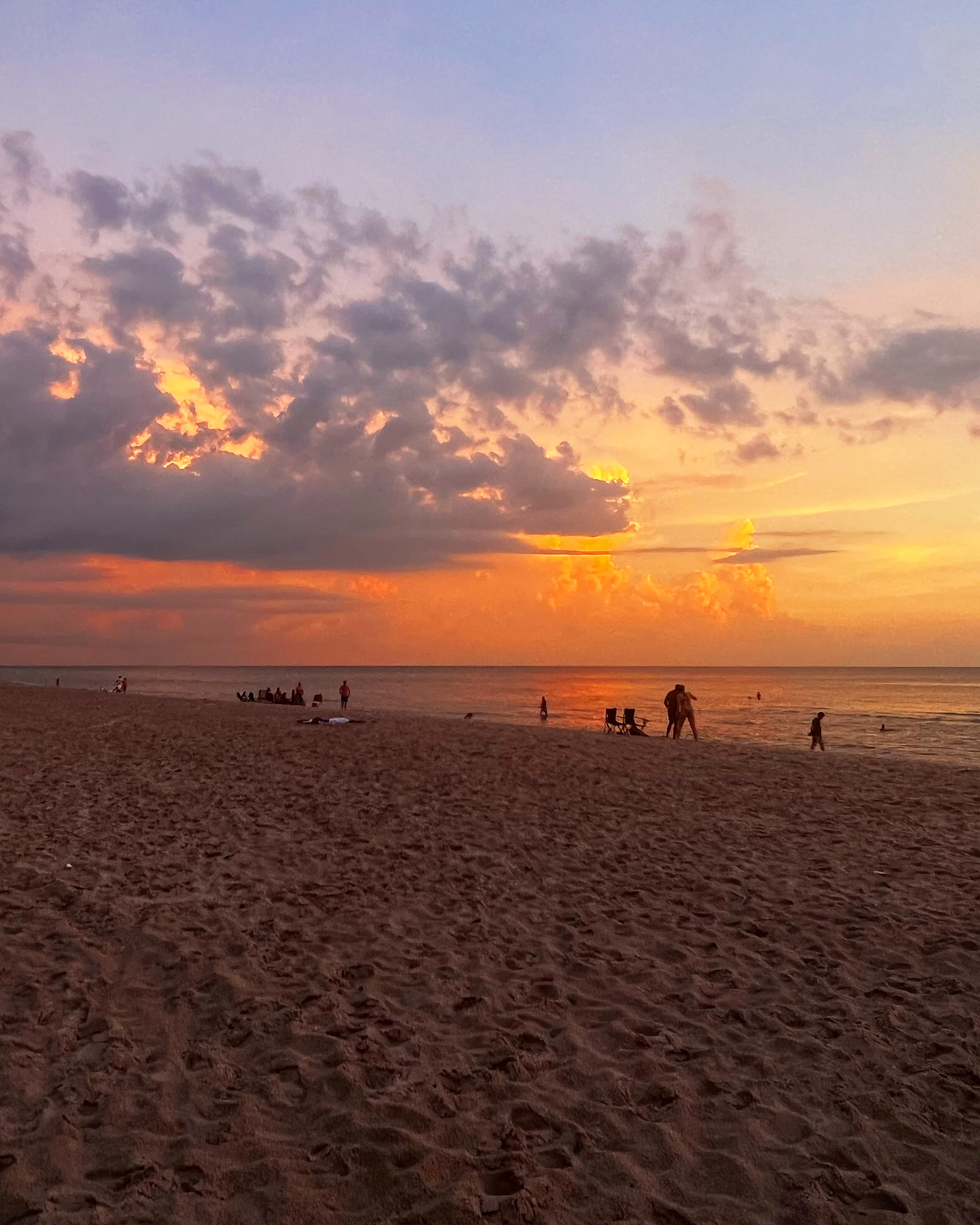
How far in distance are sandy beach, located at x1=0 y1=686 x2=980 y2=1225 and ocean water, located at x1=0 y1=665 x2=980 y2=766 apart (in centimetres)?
1815

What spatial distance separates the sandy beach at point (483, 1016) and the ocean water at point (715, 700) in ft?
59.6

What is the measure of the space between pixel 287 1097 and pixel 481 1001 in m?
1.68

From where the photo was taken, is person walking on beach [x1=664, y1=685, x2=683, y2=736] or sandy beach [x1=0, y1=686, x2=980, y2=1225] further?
person walking on beach [x1=664, y1=685, x2=683, y2=736]

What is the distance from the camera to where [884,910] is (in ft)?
27.0

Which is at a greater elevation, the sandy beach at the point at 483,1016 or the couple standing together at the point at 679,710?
the couple standing together at the point at 679,710

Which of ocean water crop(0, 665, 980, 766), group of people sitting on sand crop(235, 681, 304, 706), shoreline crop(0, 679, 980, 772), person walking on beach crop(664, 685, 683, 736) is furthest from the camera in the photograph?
group of people sitting on sand crop(235, 681, 304, 706)

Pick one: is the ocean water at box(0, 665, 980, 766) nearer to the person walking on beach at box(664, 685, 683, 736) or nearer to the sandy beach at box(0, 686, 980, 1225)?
the person walking on beach at box(664, 685, 683, 736)

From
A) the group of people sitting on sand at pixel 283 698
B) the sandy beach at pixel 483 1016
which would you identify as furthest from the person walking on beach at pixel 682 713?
the group of people sitting on sand at pixel 283 698

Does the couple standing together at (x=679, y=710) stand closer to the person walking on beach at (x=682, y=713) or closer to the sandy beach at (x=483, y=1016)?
the person walking on beach at (x=682, y=713)

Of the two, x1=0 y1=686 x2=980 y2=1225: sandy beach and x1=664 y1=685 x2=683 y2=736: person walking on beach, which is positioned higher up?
x1=664 y1=685 x2=683 y2=736: person walking on beach

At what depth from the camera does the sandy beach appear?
13.1 ft

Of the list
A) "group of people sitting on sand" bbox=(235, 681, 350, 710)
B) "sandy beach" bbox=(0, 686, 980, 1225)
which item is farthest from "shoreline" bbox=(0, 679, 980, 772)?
"sandy beach" bbox=(0, 686, 980, 1225)

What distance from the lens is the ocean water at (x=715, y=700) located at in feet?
125

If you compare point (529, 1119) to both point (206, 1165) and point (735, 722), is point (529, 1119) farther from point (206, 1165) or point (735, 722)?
point (735, 722)
